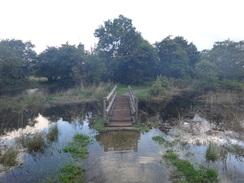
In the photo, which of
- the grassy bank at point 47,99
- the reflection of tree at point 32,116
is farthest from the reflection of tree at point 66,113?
the grassy bank at point 47,99

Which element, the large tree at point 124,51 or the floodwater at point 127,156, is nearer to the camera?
the floodwater at point 127,156

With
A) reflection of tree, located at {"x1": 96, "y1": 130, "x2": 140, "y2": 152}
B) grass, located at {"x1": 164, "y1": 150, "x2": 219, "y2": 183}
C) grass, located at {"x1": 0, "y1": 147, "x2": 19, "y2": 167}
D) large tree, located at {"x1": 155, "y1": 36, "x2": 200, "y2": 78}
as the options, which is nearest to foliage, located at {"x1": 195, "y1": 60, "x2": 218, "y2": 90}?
large tree, located at {"x1": 155, "y1": 36, "x2": 200, "y2": 78}

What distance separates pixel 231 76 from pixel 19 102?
21.9 m

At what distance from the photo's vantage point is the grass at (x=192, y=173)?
4.48m

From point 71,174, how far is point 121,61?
73.6 feet

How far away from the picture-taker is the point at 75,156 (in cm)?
587

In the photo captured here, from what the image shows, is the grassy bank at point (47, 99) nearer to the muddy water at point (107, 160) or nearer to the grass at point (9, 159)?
the muddy water at point (107, 160)

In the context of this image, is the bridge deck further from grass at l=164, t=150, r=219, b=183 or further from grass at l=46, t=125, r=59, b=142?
grass at l=164, t=150, r=219, b=183

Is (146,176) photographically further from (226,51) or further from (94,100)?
(226,51)

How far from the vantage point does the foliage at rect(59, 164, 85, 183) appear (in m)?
4.59

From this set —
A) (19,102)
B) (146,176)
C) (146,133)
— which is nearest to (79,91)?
(19,102)

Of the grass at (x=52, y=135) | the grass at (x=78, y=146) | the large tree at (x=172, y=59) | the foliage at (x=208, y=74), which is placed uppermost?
the large tree at (x=172, y=59)

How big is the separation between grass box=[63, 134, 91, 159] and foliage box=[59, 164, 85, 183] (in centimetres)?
72

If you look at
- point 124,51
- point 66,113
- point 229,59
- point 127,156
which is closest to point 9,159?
point 127,156
